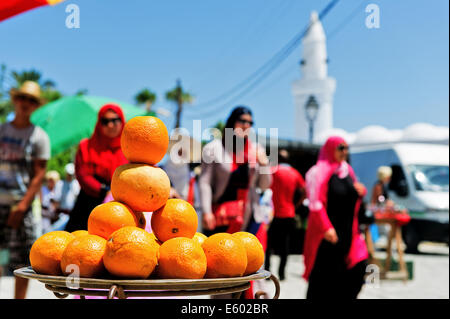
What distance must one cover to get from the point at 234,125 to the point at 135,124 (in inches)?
90.0

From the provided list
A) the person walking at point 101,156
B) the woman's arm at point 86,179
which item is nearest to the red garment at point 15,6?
the person walking at point 101,156

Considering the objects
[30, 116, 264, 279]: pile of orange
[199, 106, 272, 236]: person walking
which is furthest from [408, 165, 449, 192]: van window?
[30, 116, 264, 279]: pile of orange

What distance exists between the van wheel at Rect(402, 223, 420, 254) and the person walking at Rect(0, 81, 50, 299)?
436 inches

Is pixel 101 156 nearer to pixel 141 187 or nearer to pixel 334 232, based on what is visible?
pixel 141 187

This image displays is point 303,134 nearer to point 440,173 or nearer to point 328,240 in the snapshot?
point 440,173

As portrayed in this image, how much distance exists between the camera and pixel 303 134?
4862 centimetres

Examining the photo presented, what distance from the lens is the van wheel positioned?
43.9 feet

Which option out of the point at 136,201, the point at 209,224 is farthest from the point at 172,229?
the point at 209,224

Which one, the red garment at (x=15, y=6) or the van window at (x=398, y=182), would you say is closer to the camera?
the red garment at (x=15, y=6)

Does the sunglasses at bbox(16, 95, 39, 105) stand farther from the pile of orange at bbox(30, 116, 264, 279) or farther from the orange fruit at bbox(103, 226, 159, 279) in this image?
the orange fruit at bbox(103, 226, 159, 279)

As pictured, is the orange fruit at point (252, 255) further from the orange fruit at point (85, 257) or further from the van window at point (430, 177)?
the van window at point (430, 177)

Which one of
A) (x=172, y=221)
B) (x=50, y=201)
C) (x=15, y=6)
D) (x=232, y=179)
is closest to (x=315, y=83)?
(x=50, y=201)

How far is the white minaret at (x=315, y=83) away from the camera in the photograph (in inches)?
1676

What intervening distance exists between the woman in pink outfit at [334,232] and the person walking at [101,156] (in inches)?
79.6
